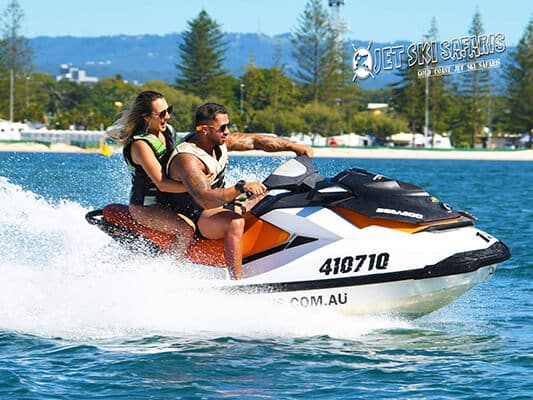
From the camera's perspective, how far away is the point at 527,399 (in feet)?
16.3

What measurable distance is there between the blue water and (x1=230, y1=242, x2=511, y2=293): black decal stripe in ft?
0.44

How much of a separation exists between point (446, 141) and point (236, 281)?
71.2 meters

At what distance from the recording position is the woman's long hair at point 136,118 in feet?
19.8

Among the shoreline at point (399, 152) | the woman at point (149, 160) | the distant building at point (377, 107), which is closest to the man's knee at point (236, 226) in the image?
the woman at point (149, 160)

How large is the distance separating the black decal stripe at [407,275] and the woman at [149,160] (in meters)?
0.48

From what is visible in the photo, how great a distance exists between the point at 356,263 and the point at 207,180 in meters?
0.95

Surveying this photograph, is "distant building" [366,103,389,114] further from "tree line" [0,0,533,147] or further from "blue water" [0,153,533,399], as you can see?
"blue water" [0,153,533,399]

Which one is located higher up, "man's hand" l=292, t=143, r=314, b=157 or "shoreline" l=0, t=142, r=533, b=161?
"man's hand" l=292, t=143, r=314, b=157

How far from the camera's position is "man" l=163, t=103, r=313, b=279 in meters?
5.64

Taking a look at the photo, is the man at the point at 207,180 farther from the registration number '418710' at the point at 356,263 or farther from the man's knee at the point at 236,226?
the registration number '418710' at the point at 356,263

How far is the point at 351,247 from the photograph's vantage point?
229 inches

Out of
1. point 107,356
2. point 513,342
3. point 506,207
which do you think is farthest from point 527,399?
point 506,207

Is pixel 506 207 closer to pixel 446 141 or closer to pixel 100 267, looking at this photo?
pixel 100 267

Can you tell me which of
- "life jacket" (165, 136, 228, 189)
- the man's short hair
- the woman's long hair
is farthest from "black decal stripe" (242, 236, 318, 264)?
the woman's long hair
